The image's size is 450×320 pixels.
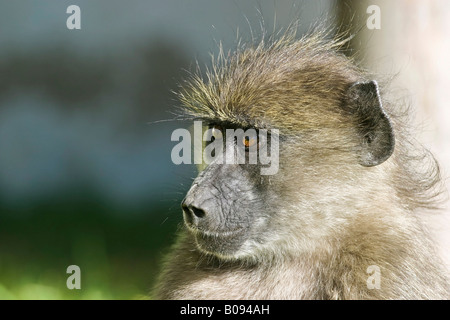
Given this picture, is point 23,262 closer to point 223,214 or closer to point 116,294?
point 116,294

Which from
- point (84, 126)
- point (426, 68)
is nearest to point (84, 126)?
point (84, 126)

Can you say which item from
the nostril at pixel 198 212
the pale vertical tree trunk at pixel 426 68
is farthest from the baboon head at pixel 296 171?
the pale vertical tree trunk at pixel 426 68

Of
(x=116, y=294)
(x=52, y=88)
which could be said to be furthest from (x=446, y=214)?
(x=52, y=88)

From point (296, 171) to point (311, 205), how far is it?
0.77 feet

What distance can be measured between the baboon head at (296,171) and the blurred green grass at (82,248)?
310 centimetres

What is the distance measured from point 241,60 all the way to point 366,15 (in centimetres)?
153

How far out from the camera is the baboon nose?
3.92 meters

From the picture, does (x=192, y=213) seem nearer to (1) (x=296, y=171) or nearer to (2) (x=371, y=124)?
(1) (x=296, y=171)

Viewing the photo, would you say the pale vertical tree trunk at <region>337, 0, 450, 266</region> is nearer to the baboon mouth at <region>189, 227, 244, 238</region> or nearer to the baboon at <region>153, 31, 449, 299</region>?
the baboon at <region>153, 31, 449, 299</region>

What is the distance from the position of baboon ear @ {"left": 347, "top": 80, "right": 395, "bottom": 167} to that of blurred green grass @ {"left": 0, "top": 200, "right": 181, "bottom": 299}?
3420 millimetres

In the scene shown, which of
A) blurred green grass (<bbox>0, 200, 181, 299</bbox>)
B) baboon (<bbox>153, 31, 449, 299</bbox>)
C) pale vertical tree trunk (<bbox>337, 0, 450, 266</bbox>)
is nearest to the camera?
baboon (<bbox>153, 31, 449, 299</bbox>)

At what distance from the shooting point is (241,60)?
455cm

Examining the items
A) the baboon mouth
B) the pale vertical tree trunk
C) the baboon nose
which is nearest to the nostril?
the baboon nose

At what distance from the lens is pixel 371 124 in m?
4.02
